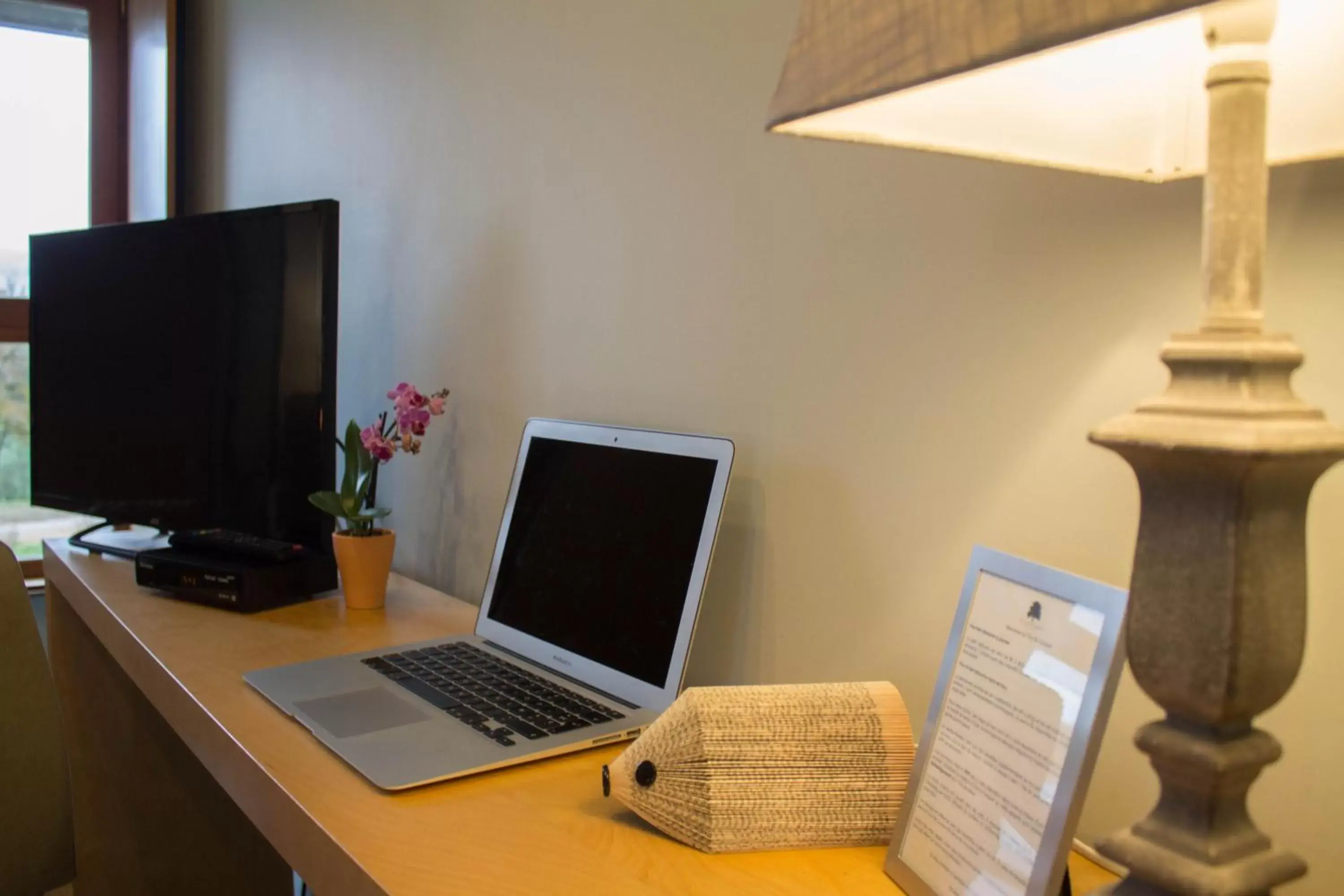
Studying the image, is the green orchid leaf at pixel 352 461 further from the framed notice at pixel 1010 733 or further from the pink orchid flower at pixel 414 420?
the framed notice at pixel 1010 733

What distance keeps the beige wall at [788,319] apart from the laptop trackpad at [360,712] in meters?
0.31

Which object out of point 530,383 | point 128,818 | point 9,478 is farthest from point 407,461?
point 9,478

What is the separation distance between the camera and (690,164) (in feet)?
3.63

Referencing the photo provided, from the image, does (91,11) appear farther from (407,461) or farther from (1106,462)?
(1106,462)

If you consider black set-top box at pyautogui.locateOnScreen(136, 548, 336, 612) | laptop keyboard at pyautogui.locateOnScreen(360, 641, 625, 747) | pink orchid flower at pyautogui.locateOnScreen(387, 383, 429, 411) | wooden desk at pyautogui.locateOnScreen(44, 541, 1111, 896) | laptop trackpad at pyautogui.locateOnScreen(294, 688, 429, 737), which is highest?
pink orchid flower at pyautogui.locateOnScreen(387, 383, 429, 411)

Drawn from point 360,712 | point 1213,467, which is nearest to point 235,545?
point 360,712

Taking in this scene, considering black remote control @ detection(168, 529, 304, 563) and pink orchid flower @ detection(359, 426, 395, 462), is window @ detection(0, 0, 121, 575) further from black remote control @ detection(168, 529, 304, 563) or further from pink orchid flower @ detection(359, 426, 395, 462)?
pink orchid flower @ detection(359, 426, 395, 462)

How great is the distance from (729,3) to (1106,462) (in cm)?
61

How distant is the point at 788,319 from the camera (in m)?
0.98

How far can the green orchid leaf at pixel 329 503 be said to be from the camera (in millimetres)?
1463

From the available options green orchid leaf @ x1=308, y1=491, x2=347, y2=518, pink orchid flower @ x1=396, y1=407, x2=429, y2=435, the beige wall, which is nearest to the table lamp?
the beige wall

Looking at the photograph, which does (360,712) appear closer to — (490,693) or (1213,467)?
(490,693)

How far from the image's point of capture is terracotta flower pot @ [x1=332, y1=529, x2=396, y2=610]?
1427 mm

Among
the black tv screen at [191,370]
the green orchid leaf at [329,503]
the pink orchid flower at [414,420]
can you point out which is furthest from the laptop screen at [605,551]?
the black tv screen at [191,370]
